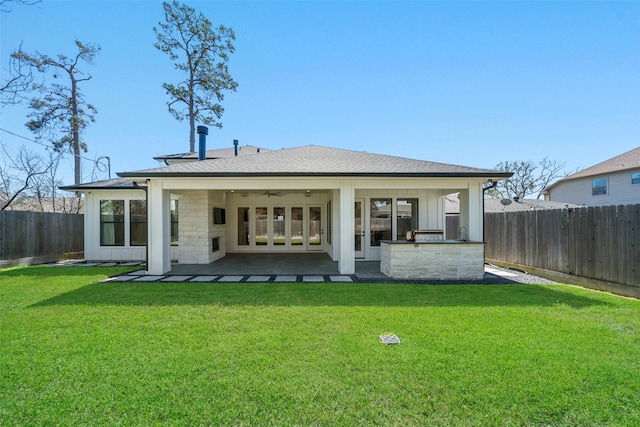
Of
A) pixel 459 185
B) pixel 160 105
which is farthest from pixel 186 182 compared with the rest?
pixel 160 105

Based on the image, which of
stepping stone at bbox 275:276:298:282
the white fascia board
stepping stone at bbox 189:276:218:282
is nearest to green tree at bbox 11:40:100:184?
the white fascia board

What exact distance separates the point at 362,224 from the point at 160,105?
17101mm

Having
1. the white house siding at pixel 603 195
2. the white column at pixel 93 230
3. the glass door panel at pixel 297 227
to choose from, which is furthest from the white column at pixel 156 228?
the white house siding at pixel 603 195

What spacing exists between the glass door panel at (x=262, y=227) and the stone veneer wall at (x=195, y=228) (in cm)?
347

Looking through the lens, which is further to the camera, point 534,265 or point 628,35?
point 628,35

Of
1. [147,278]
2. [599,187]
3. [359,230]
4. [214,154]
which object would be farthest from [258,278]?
[599,187]

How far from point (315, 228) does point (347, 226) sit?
614cm

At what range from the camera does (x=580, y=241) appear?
7.45 meters

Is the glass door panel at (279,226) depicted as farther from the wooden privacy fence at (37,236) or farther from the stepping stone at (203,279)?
the wooden privacy fence at (37,236)

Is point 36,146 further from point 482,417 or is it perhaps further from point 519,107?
point 519,107

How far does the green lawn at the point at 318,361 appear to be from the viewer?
2.47 meters

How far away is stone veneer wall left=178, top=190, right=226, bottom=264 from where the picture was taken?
1077cm

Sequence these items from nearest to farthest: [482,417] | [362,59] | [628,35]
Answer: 1. [482,417]
2. [628,35]
3. [362,59]

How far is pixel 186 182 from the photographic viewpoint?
8414 millimetres
